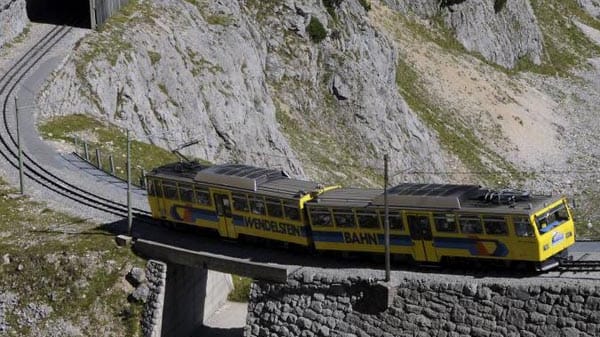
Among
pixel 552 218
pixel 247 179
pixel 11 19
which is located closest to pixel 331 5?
pixel 11 19

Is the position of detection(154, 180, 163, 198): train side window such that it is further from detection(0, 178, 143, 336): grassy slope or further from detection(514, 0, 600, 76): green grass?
detection(514, 0, 600, 76): green grass

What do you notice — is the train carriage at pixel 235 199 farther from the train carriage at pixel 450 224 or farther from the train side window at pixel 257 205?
the train carriage at pixel 450 224

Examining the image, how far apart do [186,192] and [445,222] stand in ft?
40.6

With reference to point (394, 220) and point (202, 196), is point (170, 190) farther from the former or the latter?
point (394, 220)

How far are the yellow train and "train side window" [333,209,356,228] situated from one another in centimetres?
4

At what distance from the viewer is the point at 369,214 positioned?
119 ft

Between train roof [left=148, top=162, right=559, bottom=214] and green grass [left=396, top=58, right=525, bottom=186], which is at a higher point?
train roof [left=148, top=162, right=559, bottom=214]

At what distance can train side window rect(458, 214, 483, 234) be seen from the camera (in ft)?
112

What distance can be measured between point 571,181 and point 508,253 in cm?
5942

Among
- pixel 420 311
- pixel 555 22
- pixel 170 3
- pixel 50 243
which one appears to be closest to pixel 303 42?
pixel 170 3

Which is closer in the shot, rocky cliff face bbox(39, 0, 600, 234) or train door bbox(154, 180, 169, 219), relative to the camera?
train door bbox(154, 180, 169, 219)

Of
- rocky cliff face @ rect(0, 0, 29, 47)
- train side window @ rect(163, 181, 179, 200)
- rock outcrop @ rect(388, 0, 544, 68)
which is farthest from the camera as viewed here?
rock outcrop @ rect(388, 0, 544, 68)

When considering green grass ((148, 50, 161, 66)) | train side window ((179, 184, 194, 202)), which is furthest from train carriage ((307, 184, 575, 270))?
green grass ((148, 50, 161, 66))

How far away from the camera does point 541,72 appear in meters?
117
